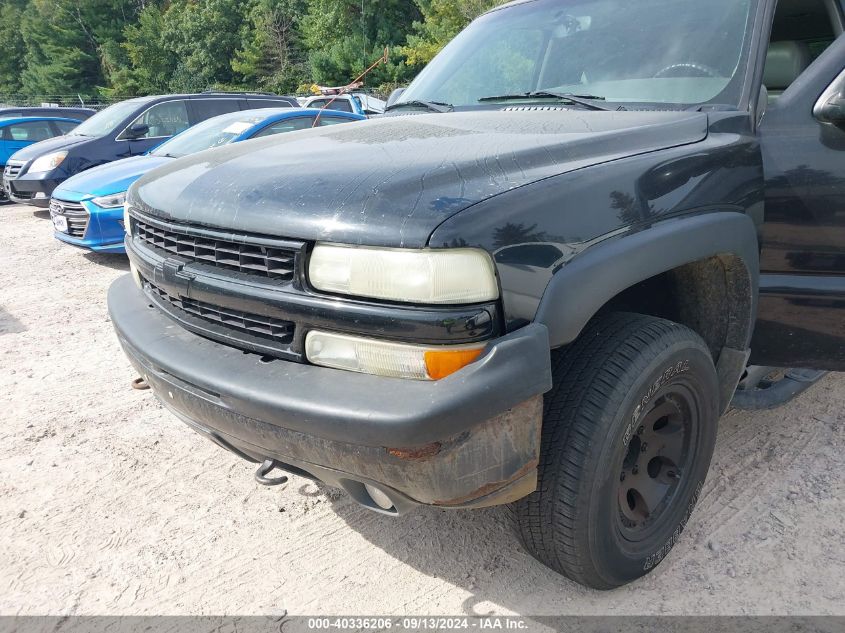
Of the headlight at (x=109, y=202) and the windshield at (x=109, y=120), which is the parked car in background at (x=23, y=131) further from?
the headlight at (x=109, y=202)

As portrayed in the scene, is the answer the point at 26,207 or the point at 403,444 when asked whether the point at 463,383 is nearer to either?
the point at 403,444

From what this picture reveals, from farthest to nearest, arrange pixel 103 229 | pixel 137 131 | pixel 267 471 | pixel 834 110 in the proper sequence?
pixel 137 131, pixel 103 229, pixel 834 110, pixel 267 471

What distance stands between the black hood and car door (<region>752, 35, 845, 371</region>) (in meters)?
8.96

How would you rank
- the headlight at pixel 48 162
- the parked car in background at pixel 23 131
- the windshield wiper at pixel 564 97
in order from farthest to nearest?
1. the parked car in background at pixel 23 131
2. the headlight at pixel 48 162
3. the windshield wiper at pixel 564 97

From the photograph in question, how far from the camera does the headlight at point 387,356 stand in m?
1.61

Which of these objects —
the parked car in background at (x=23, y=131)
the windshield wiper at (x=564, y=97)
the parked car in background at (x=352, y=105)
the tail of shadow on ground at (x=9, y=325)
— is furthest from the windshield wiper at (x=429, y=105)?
the parked car in background at (x=23, y=131)

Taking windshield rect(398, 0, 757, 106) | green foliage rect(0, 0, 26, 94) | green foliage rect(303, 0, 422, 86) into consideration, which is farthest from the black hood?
green foliage rect(0, 0, 26, 94)

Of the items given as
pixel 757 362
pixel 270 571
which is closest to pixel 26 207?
pixel 270 571

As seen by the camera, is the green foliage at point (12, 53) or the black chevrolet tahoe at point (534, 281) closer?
the black chevrolet tahoe at point (534, 281)

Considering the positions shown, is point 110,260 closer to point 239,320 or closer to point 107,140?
point 107,140

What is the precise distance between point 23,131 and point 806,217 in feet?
46.0

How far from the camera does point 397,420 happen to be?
5.06ft

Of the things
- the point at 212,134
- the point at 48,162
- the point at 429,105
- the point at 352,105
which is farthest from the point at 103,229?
the point at 352,105

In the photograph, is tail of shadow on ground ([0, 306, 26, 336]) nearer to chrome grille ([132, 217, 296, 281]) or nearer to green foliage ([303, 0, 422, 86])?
chrome grille ([132, 217, 296, 281])
